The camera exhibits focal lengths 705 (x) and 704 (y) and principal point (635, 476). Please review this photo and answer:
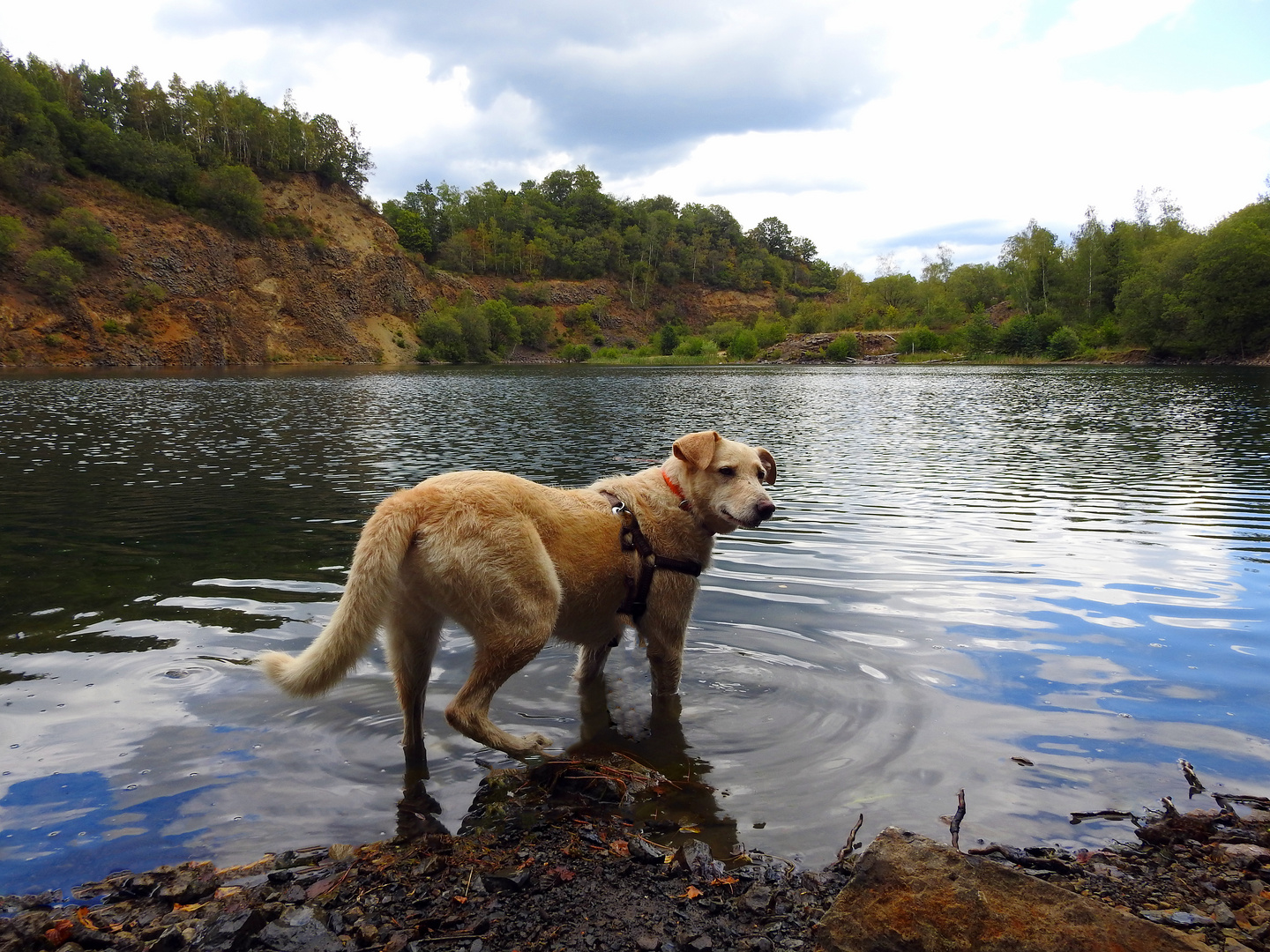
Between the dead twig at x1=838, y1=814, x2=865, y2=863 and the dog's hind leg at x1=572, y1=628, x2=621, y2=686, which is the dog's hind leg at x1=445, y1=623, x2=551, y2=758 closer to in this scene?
the dog's hind leg at x1=572, y1=628, x2=621, y2=686

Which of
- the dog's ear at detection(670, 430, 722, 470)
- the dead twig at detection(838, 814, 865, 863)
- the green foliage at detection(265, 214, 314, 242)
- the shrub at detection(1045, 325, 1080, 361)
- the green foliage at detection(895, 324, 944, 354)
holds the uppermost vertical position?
the green foliage at detection(265, 214, 314, 242)

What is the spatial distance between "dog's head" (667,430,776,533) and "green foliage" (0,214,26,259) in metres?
95.4

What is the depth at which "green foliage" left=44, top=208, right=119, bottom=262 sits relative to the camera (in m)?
79.4

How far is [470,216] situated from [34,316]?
406ft

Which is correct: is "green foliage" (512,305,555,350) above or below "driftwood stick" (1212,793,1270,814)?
above

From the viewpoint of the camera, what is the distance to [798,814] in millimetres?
4621

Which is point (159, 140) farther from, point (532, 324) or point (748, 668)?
point (748, 668)

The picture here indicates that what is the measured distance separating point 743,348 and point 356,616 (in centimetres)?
14827

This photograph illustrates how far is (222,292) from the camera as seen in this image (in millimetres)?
93125

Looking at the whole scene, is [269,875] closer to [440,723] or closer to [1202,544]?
[440,723]

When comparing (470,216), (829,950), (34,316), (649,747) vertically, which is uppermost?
(470,216)

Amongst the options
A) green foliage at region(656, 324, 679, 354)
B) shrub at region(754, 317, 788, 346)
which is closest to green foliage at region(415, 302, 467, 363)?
green foliage at region(656, 324, 679, 354)

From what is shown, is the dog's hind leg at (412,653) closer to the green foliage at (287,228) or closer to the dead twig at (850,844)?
the dead twig at (850,844)

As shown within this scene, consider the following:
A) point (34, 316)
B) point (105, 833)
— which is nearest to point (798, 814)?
point (105, 833)
